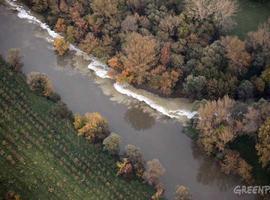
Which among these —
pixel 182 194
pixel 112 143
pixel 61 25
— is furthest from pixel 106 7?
pixel 182 194

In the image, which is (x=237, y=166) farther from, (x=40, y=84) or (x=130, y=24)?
(x=40, y=84)

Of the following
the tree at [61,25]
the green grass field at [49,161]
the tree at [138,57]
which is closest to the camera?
the green grass field at [49,161]

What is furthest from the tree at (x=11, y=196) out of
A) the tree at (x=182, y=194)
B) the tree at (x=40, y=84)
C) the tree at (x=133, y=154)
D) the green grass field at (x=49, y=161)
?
the tree at (x=182, y=194)

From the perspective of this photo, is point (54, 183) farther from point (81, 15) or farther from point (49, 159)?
point (81, 15)

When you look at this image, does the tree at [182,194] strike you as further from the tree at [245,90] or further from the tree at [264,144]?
the tree at [245,90]

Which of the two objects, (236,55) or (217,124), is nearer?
(217,124)

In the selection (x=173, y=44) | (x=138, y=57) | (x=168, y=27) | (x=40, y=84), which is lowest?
(x=40, y=84)
